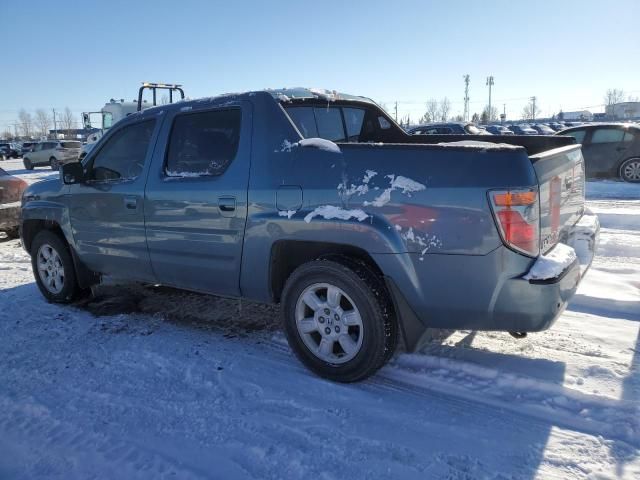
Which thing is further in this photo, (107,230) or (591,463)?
(107,230)

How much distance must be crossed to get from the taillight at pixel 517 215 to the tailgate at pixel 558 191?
0.13 m

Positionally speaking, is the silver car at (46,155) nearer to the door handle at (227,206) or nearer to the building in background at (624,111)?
the door handle at (227,206)

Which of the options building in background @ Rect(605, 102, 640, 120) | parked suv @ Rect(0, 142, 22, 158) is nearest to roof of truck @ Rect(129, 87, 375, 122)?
parked suv @ Rect(0, 142, 22, 158)

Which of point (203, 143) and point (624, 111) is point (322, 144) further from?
point (624, 111)

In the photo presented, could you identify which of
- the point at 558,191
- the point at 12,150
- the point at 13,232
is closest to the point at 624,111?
the point at 12,150

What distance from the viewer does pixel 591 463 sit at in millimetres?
2564

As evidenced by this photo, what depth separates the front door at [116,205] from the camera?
4.50 m

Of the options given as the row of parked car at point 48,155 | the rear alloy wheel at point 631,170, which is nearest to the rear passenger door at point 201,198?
the rear alloy wheel at point 631,170

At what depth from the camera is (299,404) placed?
322 centimetres

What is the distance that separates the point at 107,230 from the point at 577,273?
3851 mm

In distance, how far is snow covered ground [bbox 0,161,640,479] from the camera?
264 cm

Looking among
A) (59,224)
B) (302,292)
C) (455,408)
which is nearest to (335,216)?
(302,292)

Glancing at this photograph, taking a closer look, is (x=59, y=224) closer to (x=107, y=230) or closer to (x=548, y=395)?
(x=107, y=230)

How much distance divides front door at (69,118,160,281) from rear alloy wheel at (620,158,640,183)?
512 inches
